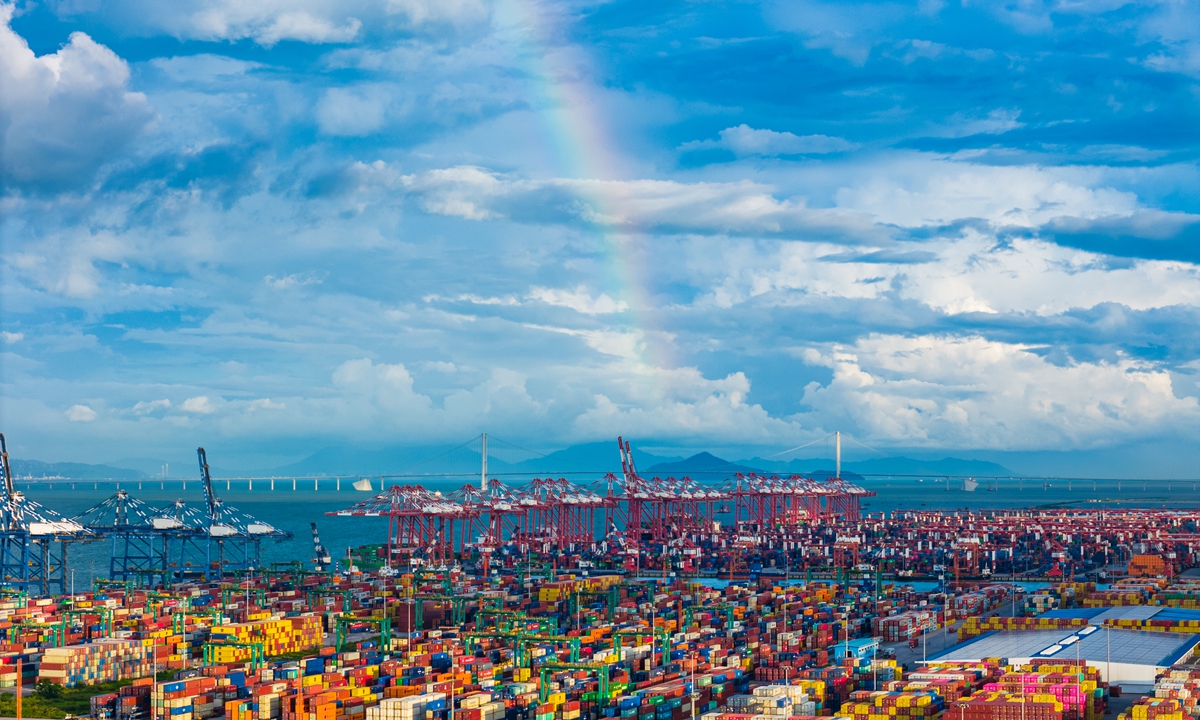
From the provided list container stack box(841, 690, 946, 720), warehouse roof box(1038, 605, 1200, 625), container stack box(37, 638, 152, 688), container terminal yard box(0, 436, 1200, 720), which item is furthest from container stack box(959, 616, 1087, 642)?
container stack box(37, 638, 152, 688)

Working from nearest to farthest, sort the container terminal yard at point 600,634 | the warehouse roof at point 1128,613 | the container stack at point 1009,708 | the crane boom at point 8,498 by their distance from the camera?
the container stack at point 1009,708, the container terminal yard at point 600,634, the warehouse roof at point 1128,613, the crane boom at point 8,498

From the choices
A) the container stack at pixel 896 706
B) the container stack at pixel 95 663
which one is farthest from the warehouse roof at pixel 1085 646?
the container stack at pixel 95 663

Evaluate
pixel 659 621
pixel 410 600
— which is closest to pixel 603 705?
pixel 659 621

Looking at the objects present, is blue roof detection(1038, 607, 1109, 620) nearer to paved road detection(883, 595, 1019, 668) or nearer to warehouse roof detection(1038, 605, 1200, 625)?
warehouse roof detection(1038, 605, 1200, 625)

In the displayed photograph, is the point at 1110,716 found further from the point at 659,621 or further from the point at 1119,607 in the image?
the point at 1119,607

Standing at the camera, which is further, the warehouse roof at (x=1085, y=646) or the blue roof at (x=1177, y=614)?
the blue roof at (x=1177, y=614)

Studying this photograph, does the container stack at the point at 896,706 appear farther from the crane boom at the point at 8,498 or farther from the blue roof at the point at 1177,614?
the crane boom at the point at 8,498

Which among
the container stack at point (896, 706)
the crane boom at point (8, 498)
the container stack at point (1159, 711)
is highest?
the crane boom at point (8, 498)
